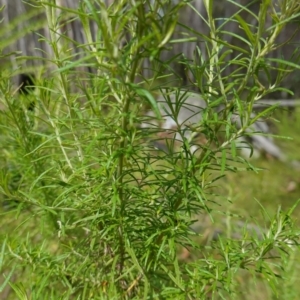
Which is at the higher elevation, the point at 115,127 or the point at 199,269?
the point at 115,127

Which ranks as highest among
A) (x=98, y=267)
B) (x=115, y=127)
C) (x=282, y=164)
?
(x=115, y=127)

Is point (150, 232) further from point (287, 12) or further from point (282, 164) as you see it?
point (282, 164)

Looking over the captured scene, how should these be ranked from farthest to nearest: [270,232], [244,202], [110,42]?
[244,202] → [270,232] → [110,42]

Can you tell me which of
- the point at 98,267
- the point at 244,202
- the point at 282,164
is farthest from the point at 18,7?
the point at 98,267

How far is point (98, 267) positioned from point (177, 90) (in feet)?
0.75

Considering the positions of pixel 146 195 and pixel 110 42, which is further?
pixel 146 195

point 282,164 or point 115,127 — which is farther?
point 282,164

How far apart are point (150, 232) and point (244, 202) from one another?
53.9 inches

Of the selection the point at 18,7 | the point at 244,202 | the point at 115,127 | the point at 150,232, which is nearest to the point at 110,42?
the point at 115,127

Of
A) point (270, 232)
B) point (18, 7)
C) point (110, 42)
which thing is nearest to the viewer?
point (110, 42)

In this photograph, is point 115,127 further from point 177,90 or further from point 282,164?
point 282,164

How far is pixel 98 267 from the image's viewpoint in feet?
1.53

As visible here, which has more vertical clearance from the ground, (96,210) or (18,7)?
(18,7)

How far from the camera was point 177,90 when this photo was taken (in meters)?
0.35
